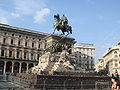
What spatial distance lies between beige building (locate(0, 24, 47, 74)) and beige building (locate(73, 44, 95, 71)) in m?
29.6

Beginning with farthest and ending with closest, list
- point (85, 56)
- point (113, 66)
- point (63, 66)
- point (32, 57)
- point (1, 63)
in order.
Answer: point (85, 56)
point (113, 66)
point (32, 57)
point (1, 63)
point (63, 66)

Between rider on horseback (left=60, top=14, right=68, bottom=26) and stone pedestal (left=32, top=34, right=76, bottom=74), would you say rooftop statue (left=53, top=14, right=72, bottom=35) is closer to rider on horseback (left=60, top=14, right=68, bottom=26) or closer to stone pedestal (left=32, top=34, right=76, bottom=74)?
rider on horseback (left=60, top=14, right=68, bottom=26)

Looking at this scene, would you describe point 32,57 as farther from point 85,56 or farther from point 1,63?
point 85,56

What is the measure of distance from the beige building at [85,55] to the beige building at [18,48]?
29619 mm

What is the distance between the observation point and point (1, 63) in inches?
2557

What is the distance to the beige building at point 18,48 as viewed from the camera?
215 ft

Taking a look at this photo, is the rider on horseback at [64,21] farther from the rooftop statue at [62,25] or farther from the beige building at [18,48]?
the beige building at [18,48]

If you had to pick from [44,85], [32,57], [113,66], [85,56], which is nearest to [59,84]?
[44,85]

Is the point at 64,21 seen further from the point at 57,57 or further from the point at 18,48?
the point at 18,48

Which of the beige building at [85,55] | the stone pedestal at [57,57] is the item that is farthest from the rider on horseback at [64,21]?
the beige building at [85,55]

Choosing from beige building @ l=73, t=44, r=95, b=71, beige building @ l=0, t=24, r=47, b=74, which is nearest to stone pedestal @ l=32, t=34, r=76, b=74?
beige building @ l=0, t=24, r=47, b=74

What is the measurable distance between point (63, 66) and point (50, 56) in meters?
2.70

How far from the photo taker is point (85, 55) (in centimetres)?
10050

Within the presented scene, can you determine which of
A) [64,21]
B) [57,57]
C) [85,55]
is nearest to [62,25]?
[64,21]
